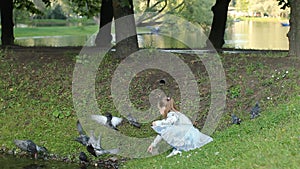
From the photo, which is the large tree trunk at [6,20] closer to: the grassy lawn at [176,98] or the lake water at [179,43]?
the lake water at [179,43]

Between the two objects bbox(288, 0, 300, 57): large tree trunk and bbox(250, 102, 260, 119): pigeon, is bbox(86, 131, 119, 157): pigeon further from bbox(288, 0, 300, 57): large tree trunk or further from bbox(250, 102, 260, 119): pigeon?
bbox(288, 0, 300, 57): large tree trunk

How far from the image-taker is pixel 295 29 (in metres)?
12.6

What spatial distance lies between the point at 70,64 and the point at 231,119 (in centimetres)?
543

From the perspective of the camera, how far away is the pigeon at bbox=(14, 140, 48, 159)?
9.56 m

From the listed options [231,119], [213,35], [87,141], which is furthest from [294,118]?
[213,35]

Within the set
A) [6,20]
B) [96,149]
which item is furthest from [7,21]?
[96,149]

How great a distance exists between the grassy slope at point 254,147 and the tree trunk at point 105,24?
31.3 ft

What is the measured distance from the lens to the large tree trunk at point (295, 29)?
40.7 ft

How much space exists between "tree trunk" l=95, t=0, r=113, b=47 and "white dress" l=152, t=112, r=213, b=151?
9.88 metres

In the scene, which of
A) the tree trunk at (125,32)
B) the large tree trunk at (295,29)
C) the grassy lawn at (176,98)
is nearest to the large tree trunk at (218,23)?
the grassy lawn at (176,98)

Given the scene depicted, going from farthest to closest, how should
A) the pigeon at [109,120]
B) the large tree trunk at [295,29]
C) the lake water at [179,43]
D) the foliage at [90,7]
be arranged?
the lake water at [179,43]
the foliage at [90,7]
the large tree trunk at [295,29]
the pigeon at [109,120]

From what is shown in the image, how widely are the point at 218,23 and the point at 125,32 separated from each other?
5.90 metres

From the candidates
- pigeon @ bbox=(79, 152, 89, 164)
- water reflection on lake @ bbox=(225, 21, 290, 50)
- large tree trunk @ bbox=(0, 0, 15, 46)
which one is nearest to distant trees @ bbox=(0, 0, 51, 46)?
large tree trunk @ bbox=(0, 0, 15, 46)

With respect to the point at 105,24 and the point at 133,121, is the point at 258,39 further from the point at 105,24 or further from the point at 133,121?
the point at 133,121
